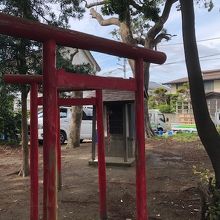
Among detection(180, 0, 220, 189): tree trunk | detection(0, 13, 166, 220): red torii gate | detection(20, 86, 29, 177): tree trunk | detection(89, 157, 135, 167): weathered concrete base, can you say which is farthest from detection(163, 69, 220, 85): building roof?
detection(0, 13, 166, 220): red torii gate

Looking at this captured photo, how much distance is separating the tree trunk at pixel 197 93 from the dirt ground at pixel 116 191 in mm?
972

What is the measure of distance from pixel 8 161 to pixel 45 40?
31.5ft

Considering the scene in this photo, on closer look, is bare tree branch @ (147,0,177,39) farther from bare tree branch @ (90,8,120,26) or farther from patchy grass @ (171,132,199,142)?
patchy grass @ (171,132,199,142)

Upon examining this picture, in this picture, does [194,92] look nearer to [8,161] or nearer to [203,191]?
[203,191]

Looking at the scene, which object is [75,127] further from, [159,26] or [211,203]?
[211,203]

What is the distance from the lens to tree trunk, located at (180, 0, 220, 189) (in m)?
5.61

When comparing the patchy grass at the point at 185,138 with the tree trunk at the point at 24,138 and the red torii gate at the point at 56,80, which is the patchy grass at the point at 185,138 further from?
the red torii gate at the point at 56,80

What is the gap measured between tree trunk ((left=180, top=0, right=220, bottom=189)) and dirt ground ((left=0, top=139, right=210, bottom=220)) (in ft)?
3.19

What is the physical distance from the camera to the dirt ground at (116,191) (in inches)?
237

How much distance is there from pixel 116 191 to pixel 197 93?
260 cm

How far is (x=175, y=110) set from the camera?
3606 cm


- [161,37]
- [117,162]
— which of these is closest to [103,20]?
[161,37]

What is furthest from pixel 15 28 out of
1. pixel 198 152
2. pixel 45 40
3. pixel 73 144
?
pixel 73 144

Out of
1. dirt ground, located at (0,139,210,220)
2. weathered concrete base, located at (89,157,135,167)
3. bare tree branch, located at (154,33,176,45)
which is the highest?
bare tree branch, located at (154,33,176,45)
